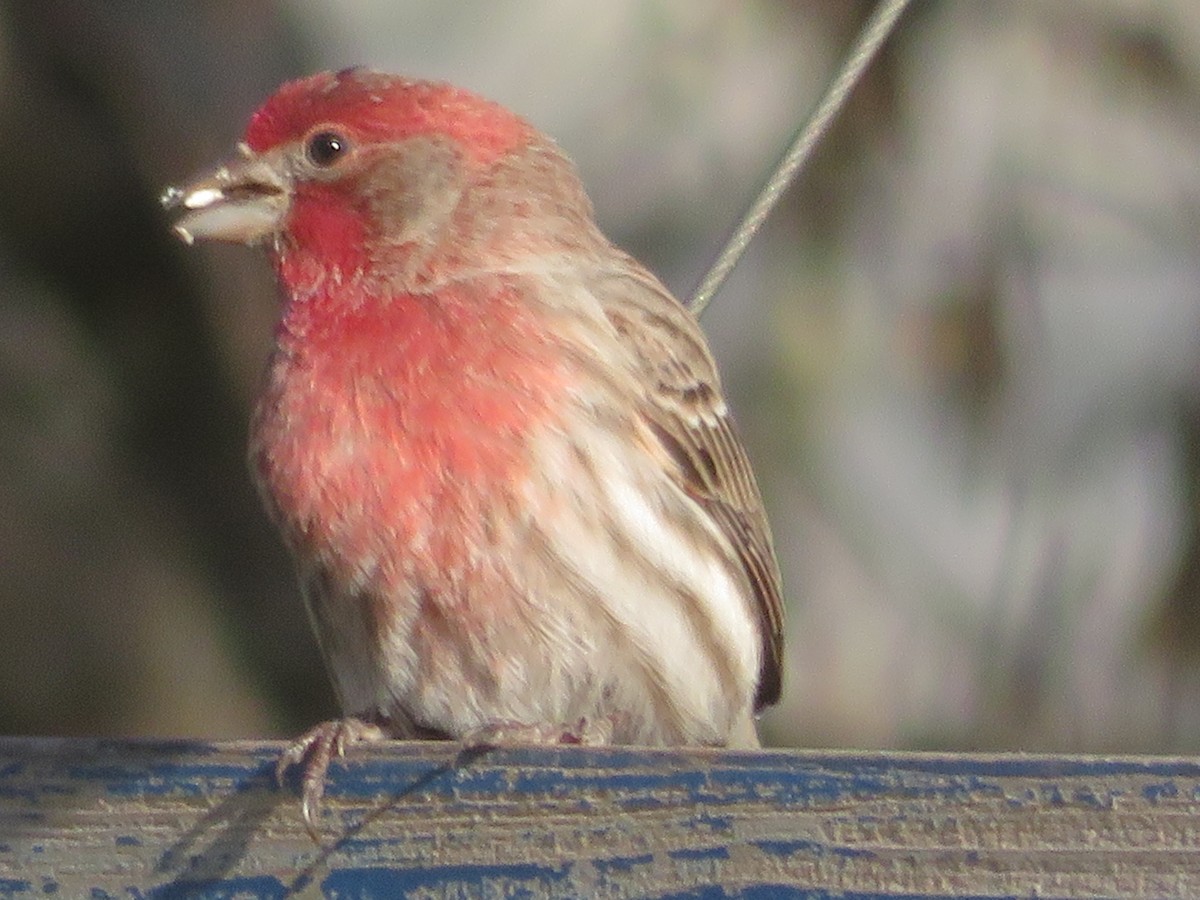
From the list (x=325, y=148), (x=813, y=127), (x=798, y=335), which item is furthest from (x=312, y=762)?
(x=798, y=335)

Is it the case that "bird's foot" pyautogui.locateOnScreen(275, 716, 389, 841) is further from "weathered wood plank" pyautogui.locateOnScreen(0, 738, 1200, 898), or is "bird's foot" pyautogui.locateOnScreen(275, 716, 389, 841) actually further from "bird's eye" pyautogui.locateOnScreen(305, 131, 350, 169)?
"bird's eye" pyautogui.locateOnScreen(305, 131, 350, 169)

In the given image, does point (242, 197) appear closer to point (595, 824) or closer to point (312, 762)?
point (312, 762)

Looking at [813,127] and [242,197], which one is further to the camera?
[242,197]

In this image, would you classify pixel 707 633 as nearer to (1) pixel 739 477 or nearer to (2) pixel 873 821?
(1) pixel 739 477

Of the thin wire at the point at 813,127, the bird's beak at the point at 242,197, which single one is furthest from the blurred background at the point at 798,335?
the thin wire at the point at 813,127

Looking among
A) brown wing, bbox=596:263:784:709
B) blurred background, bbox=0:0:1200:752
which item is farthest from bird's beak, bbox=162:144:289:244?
blurred background, bbox=0:0:1200:752

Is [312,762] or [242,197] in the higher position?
[242,197]

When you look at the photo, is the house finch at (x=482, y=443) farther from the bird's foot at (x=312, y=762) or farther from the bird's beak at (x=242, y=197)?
the bird's foot at (x=312, y=762)
